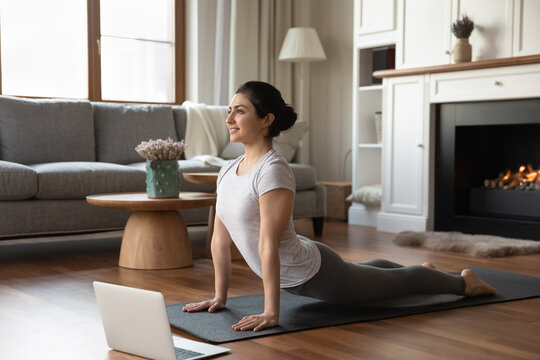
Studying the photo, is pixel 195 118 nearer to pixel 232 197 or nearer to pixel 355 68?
pixel 355 68

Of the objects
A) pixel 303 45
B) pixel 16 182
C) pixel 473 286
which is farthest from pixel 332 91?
pixel 473 286

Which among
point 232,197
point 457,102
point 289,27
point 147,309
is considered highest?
point 289,27

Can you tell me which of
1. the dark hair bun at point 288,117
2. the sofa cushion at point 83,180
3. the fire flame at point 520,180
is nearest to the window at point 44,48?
the sofa cushion at point 83,180

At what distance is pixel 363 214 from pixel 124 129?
1869 millimetres

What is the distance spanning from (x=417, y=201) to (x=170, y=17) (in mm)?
2541

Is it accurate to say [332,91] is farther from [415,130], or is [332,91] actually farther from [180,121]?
[180,121]

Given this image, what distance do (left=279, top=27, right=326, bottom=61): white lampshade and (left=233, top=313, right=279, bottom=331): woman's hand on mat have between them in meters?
3.86

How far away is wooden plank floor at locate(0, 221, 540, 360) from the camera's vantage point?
1.91 m

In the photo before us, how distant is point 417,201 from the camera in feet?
15.6

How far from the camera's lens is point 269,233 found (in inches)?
81.1

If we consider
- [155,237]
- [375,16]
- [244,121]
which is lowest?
[155,237]

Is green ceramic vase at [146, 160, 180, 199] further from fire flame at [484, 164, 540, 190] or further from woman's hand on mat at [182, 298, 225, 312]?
fire flame at [484, 164, 540, 190]

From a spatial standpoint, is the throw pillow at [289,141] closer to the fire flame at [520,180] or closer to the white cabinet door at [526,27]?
the fire flame at [520,180]

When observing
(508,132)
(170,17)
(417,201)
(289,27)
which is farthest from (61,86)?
(508,132)
